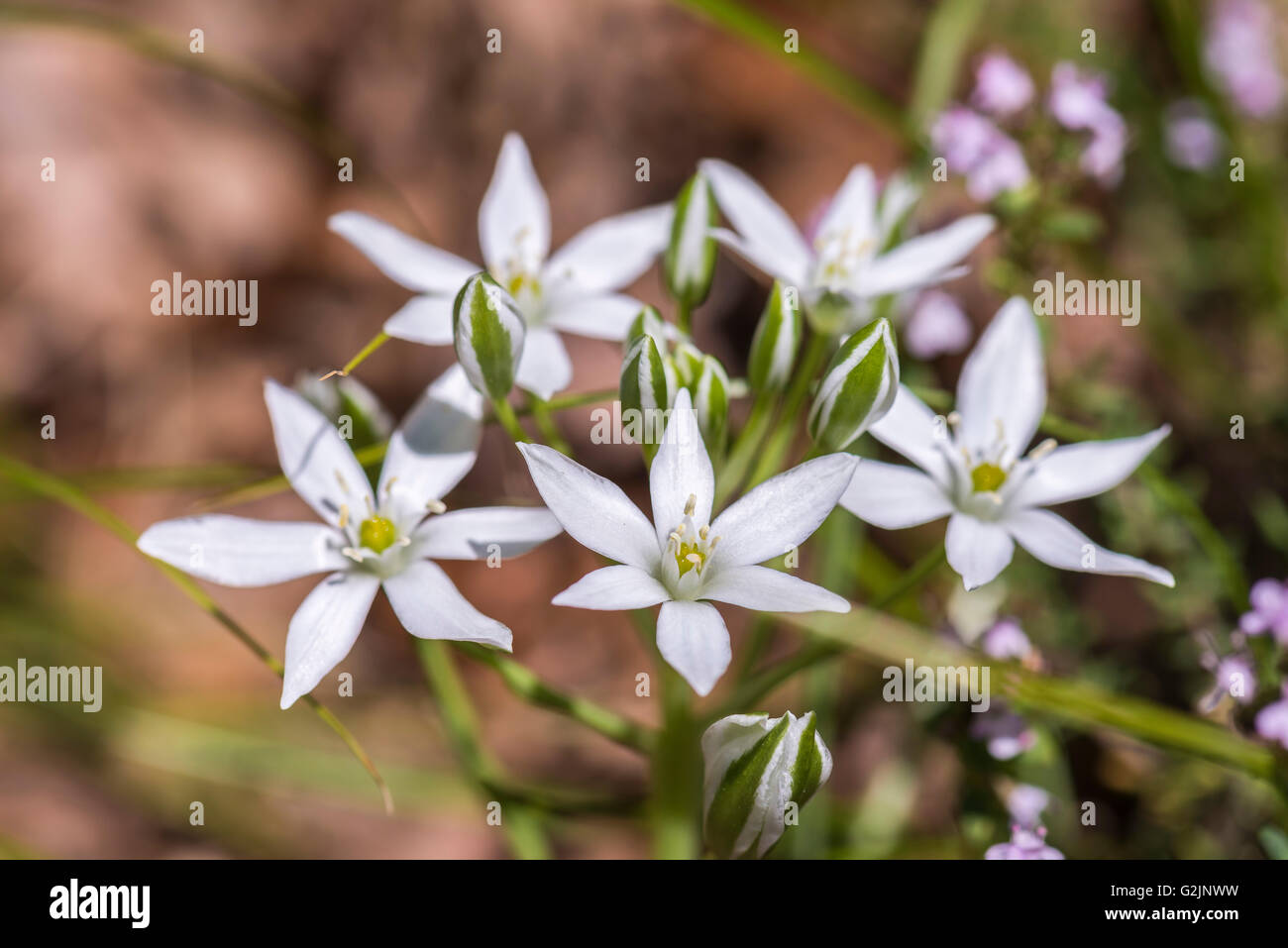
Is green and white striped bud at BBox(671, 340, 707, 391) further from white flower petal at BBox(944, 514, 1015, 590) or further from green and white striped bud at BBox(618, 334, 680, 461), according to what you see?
white flower petal at BBox(944, 514, 1015, 590)

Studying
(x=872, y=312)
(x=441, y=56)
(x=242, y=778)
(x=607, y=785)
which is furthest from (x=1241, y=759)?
(x=441, y=56)

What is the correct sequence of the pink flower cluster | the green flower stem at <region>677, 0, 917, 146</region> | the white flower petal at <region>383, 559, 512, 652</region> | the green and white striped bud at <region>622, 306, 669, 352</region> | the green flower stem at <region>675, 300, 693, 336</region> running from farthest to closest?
the green flower stem at <region>677, 0, 917, 146</region>
the pink flower cluster
the green flower stem at <region>675, 300, 693, 336</region>
the green and white striped bud at <region>622, 306, 669, 352</region>
the white flower petal at <region>383, 559, 512, 652</region>

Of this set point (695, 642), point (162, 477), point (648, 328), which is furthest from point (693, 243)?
point (162, 477)

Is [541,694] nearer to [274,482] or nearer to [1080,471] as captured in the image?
[274,482]

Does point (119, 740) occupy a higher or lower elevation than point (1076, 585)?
lower

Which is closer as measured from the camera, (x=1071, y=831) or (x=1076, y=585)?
(x=1071, y=831)

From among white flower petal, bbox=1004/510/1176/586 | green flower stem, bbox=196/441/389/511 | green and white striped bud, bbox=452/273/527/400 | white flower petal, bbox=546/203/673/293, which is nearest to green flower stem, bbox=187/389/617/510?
green flower stem, bbox=196/441/389/511
